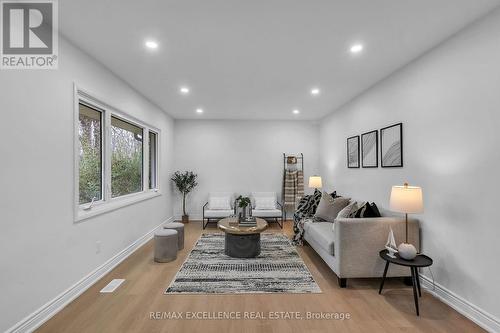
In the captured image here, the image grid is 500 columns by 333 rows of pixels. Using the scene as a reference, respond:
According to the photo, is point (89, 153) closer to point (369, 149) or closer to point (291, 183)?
point (369, 149)

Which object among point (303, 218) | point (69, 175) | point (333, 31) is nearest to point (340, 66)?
point (333, 31)

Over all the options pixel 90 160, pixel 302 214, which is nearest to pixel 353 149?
pixel 302 214

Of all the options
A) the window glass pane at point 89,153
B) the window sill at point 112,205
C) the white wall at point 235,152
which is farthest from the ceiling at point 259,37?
the white wall at point 235,152

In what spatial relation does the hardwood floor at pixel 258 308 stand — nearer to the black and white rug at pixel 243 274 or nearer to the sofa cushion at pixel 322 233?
the black and white rug at pixel 243 274

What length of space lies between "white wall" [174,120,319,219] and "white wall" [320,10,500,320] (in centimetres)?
341

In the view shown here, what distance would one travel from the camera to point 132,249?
398 cm

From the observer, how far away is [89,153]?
3.18 metres

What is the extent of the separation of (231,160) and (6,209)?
4911 mm

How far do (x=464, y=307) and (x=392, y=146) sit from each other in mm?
1929

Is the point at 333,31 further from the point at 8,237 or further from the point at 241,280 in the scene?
the point at 8,237

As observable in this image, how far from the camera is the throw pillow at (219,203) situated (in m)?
6.09

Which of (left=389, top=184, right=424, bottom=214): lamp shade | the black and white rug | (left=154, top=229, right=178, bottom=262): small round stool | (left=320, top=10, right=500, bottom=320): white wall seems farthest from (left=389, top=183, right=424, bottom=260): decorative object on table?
(left=154, top=229, right=178, bottom=262): small round stool

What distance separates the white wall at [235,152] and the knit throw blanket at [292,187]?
0.76 feet

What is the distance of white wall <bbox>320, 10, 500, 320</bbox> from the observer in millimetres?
2127
